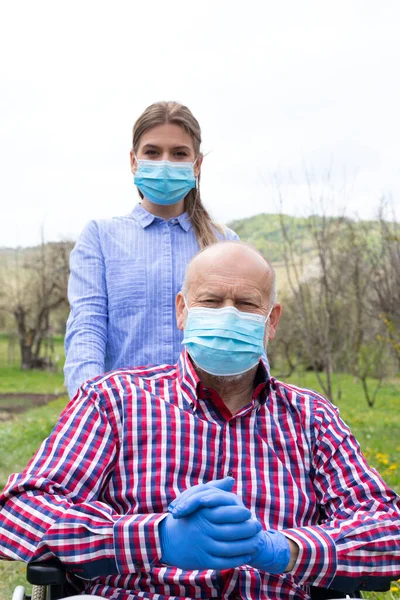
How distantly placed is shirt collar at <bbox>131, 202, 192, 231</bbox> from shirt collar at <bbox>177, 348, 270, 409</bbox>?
2.85 ft

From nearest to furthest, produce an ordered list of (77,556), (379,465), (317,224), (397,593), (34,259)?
(77,556)
(397,593)
(379,465)
(317,224)
(34,259)

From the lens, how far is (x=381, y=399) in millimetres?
18312

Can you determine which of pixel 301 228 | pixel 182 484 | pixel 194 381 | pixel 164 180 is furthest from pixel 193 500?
pixel 301 228

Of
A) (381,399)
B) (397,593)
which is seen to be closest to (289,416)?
(397,593)

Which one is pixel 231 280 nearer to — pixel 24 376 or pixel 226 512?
pixel 226 512

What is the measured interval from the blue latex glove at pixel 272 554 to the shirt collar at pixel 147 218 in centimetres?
151

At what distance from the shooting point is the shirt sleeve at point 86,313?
2684 mm

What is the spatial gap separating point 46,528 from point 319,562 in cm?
73

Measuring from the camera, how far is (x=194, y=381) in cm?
231

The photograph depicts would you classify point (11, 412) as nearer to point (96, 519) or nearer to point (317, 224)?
point (317, 224)

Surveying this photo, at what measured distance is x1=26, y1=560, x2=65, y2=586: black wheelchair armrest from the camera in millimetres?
1911

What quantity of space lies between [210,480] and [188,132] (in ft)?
4.77

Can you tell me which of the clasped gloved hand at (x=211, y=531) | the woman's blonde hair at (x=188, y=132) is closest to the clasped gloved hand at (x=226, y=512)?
the clasped gloved hand at (x=211, y=531)

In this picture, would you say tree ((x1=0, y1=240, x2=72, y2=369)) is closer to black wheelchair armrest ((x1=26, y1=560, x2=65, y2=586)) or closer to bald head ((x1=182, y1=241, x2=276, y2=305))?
bald head ((x1=182, y1=241, x2=276, y2=305))
